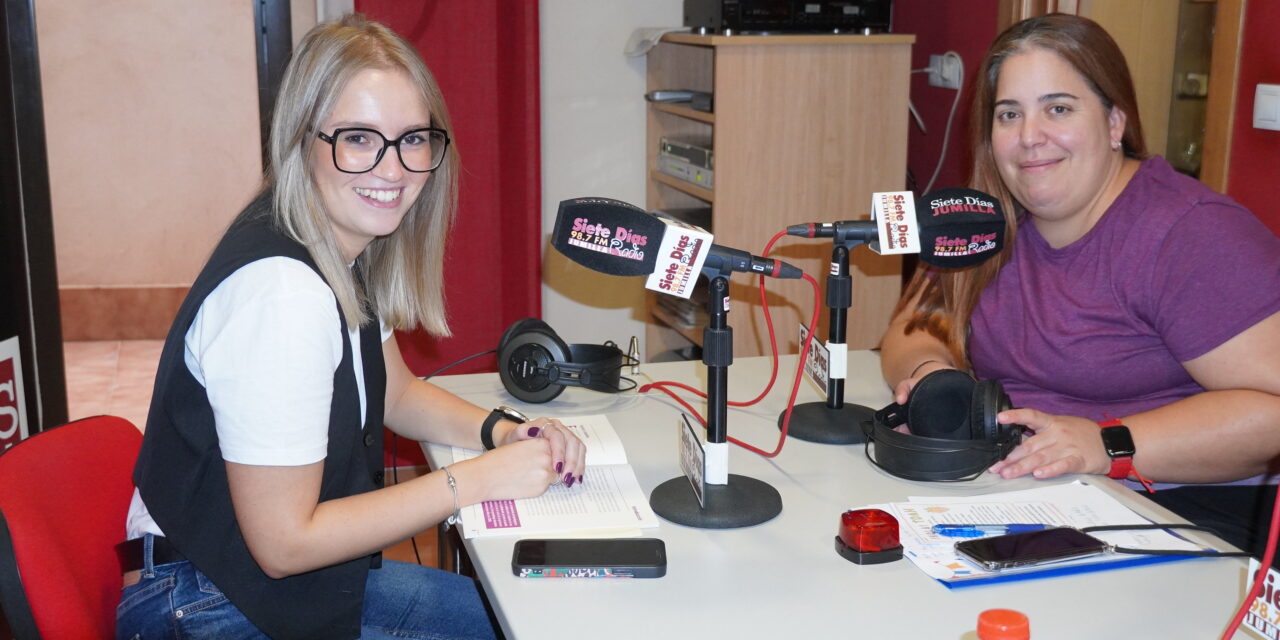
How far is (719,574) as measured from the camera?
124 centimetres

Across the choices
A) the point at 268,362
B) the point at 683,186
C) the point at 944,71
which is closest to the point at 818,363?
the point at 268,362

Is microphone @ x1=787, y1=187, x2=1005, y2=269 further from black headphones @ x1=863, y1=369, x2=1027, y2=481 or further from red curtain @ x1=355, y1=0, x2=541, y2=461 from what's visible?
red curtain @ x1=355, y1=0, x2=541, y2=461

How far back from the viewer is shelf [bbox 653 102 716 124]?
2944 mm

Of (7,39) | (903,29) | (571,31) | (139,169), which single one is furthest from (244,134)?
(903,29)

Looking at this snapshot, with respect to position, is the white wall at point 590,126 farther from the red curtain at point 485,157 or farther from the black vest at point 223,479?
the black vest at point 223,479

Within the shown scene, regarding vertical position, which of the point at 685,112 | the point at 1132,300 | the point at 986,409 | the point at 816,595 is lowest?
the point at 816,595

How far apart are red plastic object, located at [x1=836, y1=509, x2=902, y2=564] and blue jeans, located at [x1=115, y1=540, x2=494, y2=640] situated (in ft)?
1.71

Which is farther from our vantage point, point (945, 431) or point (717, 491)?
point (945, 431)

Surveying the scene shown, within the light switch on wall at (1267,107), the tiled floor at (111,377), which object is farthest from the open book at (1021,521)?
the tiled floor at (111,377)

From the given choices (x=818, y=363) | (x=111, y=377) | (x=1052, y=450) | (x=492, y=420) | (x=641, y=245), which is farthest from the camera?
(x=111, y=377)

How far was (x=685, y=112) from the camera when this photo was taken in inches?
121

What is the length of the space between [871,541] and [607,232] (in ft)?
1.50

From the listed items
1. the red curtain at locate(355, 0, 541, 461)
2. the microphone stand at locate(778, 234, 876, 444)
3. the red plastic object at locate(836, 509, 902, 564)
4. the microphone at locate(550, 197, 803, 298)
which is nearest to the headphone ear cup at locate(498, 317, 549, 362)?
the microphone stand at locate(778, 234, 876, 444)

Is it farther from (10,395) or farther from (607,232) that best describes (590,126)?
(607,232)
